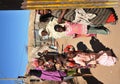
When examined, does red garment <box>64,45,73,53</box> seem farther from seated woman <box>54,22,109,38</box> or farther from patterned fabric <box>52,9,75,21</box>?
patterned fabric <box>52,9,75,21</box>

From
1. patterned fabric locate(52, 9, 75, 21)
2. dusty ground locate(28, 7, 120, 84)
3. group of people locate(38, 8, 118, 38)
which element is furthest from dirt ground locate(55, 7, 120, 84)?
patterned fabric locate(52, 9, 75, 21)

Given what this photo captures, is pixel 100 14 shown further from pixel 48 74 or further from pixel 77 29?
pixel 48 74

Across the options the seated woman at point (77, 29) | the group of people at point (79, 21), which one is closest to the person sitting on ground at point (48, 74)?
the group of people at point (79, 21)

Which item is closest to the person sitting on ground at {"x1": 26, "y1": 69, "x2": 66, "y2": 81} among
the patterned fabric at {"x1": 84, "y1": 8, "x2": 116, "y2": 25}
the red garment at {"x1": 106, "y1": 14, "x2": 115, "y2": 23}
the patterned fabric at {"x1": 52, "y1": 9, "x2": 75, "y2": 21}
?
the patterned fabric at {"x1": 52, "y1": 9, "x2": 75, "y2": 21}

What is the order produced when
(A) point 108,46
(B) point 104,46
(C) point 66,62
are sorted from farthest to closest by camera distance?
(B) point 104,46 → (A) point 108,46 → (C) point 66,62

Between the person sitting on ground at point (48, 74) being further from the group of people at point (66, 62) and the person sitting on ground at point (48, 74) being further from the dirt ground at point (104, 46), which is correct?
the dirt ground at point (104, 46)

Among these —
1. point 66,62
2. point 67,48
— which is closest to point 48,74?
point 66,62

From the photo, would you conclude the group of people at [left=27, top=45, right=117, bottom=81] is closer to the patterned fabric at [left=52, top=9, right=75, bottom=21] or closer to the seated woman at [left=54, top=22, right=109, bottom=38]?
the seated woman at [left=54, top=22, right=109, bottom=38]

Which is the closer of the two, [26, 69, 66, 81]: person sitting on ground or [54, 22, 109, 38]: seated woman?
[54, 22, 109, 38]: seated woman

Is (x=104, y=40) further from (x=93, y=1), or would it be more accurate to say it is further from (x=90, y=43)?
(x=93, y=1)

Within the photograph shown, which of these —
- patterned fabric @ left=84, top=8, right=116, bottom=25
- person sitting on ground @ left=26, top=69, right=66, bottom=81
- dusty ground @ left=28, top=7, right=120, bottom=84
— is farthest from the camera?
person sitting on ground @ left=26, top=69, right=66, bottom=81

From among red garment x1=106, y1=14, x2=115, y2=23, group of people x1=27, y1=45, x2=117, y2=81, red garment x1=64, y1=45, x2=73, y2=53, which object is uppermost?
red garment x1=106, y1=14, x2=115, y2=23

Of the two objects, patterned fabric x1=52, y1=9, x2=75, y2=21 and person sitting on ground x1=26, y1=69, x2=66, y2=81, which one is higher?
patterned fabric x1=52, y1=9, x2=75, y2=21

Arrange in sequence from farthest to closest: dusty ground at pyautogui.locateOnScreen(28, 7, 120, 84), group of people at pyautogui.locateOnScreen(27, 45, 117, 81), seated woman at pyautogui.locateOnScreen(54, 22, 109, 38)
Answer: dusty ground at pyautogui.locateOnScreen(28, 7, 120, 84)
group of people at pyautogui.locateOnScreen(27, 45, 117, 81)
seated woman at pyautogui.locateOnScreen(54, 22, 109, 38)
